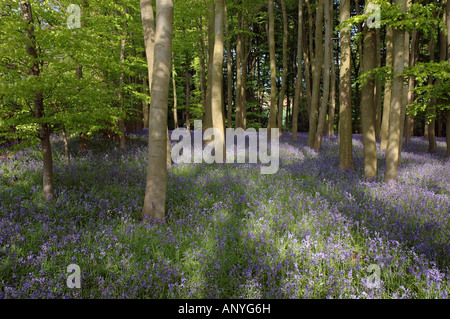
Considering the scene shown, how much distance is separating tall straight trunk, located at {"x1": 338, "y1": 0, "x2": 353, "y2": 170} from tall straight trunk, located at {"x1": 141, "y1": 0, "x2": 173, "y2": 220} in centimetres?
591

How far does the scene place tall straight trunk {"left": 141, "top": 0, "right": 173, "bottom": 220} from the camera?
4.44m

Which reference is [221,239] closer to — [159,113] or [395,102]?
[159,113]

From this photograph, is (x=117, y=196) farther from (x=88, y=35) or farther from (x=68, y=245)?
(x=88, y=35)

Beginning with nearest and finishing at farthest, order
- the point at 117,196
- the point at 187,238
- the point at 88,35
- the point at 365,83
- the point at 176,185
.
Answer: the point at 187,238
the point at 88,35
the point at 117,196
the point at 176,185
the point at 365,83

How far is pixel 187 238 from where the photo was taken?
12.8 ft

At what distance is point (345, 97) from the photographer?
8031mm

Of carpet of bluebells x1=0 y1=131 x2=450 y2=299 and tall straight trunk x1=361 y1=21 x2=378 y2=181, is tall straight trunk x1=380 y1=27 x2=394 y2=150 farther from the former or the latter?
carpet of bluebells x1=0 y1=131 x2=450 y2=299

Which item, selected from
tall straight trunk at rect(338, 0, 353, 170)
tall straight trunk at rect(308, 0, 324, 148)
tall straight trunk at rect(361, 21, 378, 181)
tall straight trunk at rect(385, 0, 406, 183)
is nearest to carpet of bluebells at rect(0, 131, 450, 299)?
tall straight trunk at rect(385, 0, 406, 183)

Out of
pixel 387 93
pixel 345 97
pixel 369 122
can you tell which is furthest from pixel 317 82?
pixel 369 122

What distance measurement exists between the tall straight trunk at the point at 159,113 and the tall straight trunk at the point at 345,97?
591 centimetres

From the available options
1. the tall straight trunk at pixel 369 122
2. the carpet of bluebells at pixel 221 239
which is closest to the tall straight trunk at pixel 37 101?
the carpet of bluebells at pixel 221 239

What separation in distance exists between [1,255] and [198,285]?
267 centimetres
